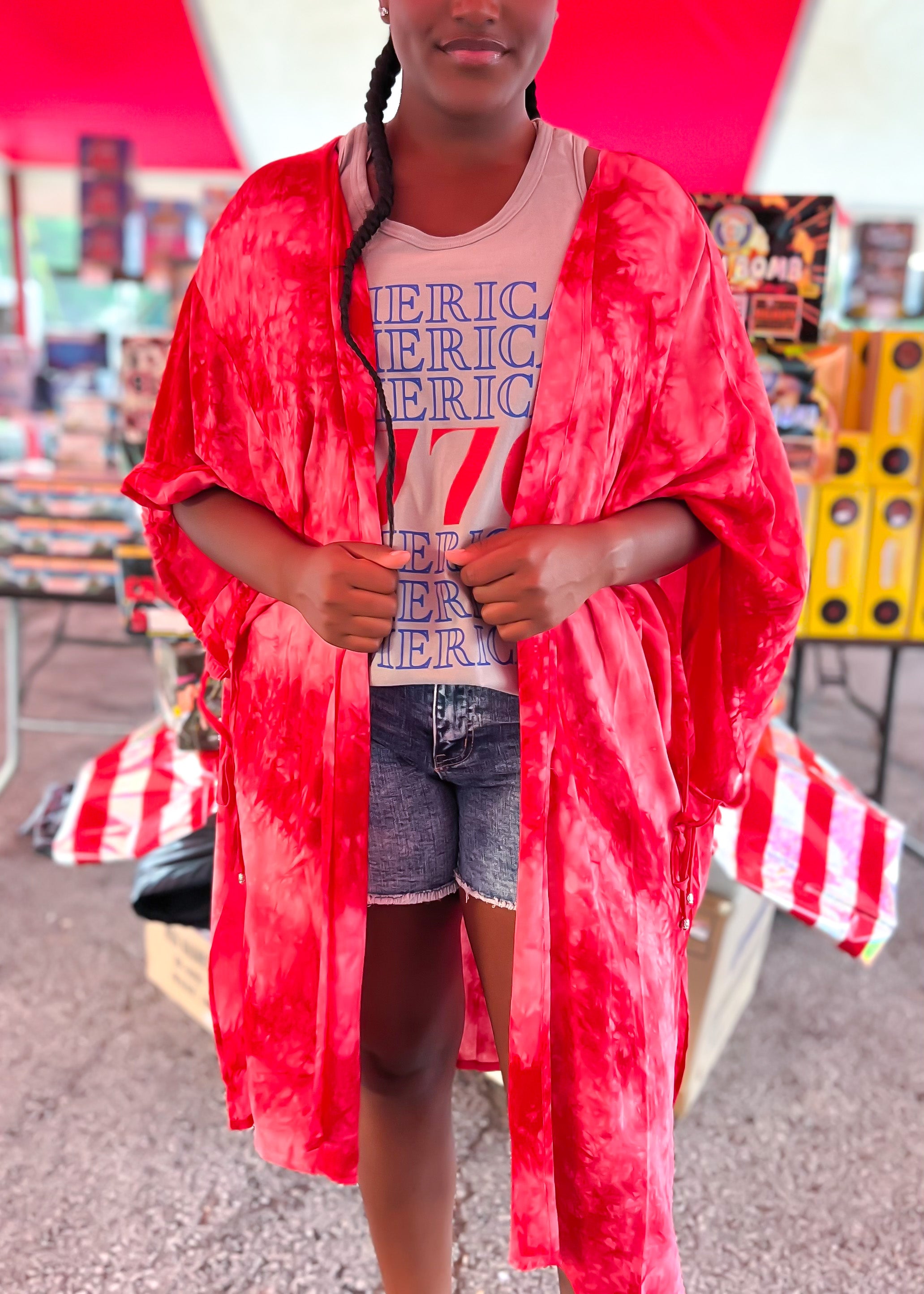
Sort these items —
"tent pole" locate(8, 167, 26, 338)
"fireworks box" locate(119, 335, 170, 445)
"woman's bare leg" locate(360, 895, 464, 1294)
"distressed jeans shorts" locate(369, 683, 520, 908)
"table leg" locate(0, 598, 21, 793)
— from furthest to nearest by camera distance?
"tent pole" locate(8, 167, 26, 338), "table leg" locate(0, 598, 21, 793), "fireworks box" locate(119, 335, 170, 445), "woman's bare leg" locate(360, 895, 464, 1294), "distressed jeans shorts" locate(369, 683, 520, 908)

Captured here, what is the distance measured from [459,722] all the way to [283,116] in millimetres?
6177

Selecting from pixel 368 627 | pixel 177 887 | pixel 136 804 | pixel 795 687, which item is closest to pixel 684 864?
pixel 368 627

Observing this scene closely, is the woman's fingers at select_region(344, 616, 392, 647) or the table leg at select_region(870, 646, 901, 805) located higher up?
the woman's fingers at select_region(344, 616, 392, 647)

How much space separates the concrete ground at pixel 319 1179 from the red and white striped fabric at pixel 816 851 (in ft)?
1.20

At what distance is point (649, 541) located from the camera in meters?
0.86

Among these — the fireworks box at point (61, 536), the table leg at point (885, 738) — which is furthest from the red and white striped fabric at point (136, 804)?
the table leg at point (885, 738)

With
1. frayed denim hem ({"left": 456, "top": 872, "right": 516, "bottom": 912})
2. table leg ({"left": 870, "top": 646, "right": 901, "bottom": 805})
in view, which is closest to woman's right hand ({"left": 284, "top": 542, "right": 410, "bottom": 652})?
frayed denim hem ({"left": 456, "top": 872, "right": 516, "bottom": 912})

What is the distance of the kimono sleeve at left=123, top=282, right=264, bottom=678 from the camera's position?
3.01 ft

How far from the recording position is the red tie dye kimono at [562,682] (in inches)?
32.4

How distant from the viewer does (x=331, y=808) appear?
0.90m

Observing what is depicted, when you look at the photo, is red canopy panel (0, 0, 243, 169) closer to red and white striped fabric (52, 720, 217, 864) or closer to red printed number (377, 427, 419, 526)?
red and white striped fabric (52, 720, 217, 864)

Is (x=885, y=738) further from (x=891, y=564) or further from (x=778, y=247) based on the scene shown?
(x=778, y=247)

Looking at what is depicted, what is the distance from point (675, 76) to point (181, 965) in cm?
496

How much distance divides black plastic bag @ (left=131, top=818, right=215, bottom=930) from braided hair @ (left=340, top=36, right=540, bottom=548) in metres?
0.93
